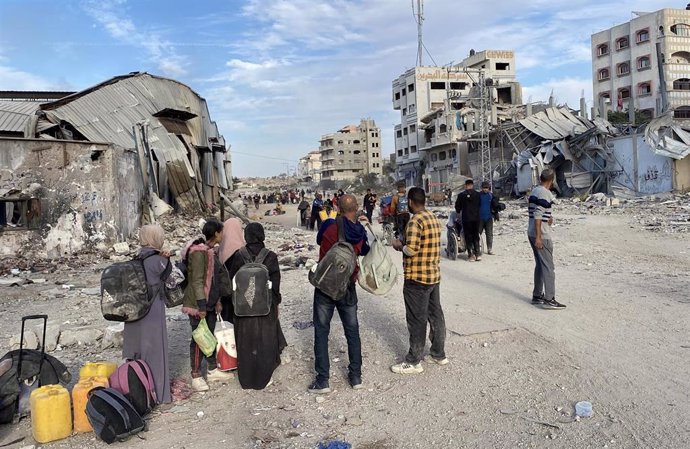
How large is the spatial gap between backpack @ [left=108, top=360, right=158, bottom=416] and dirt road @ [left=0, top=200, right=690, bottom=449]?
184 millimetres

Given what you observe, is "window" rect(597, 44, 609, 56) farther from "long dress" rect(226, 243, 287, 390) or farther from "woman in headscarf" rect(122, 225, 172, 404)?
"woman in headscarf" rect(122, 225, 172, 404)

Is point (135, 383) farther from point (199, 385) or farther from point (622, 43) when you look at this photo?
point (622, 43)

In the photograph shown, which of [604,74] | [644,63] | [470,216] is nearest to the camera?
[470,216]

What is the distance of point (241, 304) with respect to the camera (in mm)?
4645

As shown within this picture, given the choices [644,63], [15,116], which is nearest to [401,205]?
[15,116]

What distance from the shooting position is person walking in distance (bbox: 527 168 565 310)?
6.69 m

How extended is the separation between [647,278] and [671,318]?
2815 mm

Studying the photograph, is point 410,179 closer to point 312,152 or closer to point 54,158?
point 54,158

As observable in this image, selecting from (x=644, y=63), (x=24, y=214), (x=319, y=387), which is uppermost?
(x=644, y=63)

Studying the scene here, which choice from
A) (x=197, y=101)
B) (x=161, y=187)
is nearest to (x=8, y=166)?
(x=161, y=187)

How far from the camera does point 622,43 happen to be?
185 ft

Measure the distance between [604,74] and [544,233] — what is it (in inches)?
2367

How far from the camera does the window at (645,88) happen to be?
54.3m

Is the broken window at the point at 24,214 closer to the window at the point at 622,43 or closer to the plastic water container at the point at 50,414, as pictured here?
the plastic water container at the point at 50,414
